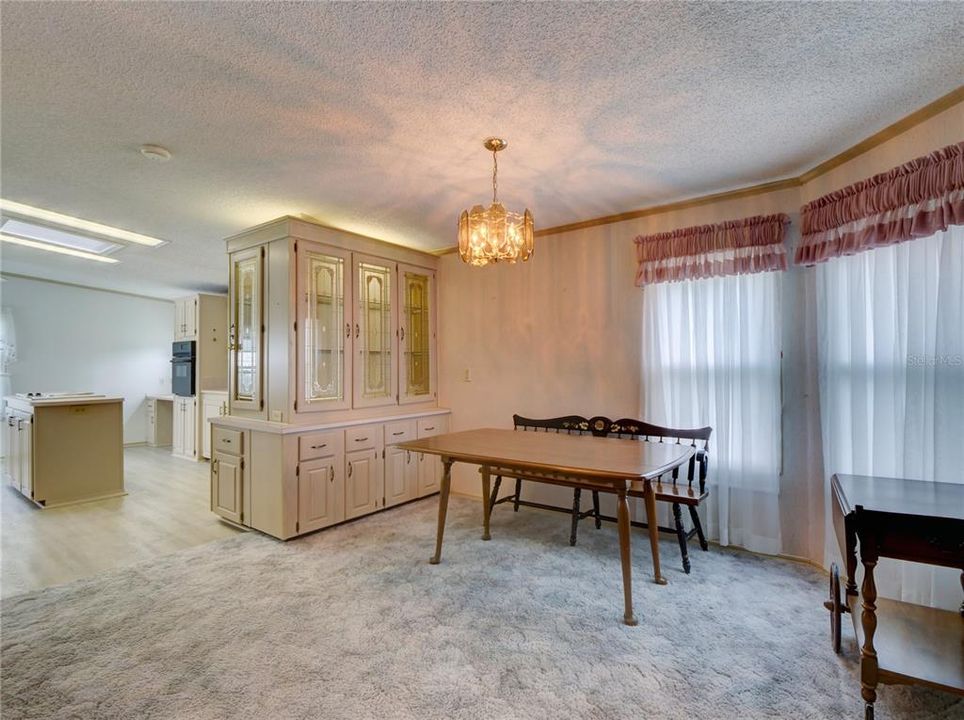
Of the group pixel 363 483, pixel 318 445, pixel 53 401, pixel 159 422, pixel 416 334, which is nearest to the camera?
pixel 318 445

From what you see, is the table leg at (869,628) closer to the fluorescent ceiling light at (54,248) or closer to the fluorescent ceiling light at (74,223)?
the fluorescent ceiling light at (74,223)

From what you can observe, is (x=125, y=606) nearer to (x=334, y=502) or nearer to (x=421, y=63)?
(x=334, y=502)

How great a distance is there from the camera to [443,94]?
6.27ft

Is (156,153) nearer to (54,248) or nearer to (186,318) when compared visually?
(54,248)

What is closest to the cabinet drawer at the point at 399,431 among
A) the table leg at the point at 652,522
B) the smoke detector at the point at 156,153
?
the table leg at the point at 652,522

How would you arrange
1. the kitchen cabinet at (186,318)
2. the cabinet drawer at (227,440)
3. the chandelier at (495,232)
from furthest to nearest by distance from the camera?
the kitchen cabinet at (186,318) < the cabinet drawer at (227,440) < the chandelier at (495,232)

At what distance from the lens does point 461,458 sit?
8.08 feet

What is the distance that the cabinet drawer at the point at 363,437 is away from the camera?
3.54 metres

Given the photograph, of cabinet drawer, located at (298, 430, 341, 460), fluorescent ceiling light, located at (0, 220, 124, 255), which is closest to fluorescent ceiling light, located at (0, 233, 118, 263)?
fluorescent ceiling light, located at (0, 220, 124, 255)

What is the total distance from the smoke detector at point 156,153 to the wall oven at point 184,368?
14.4ft

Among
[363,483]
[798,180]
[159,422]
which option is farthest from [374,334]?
[159,422]

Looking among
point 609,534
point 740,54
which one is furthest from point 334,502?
point 740,54

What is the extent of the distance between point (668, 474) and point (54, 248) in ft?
19.8

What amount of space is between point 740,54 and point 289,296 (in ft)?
9.48
